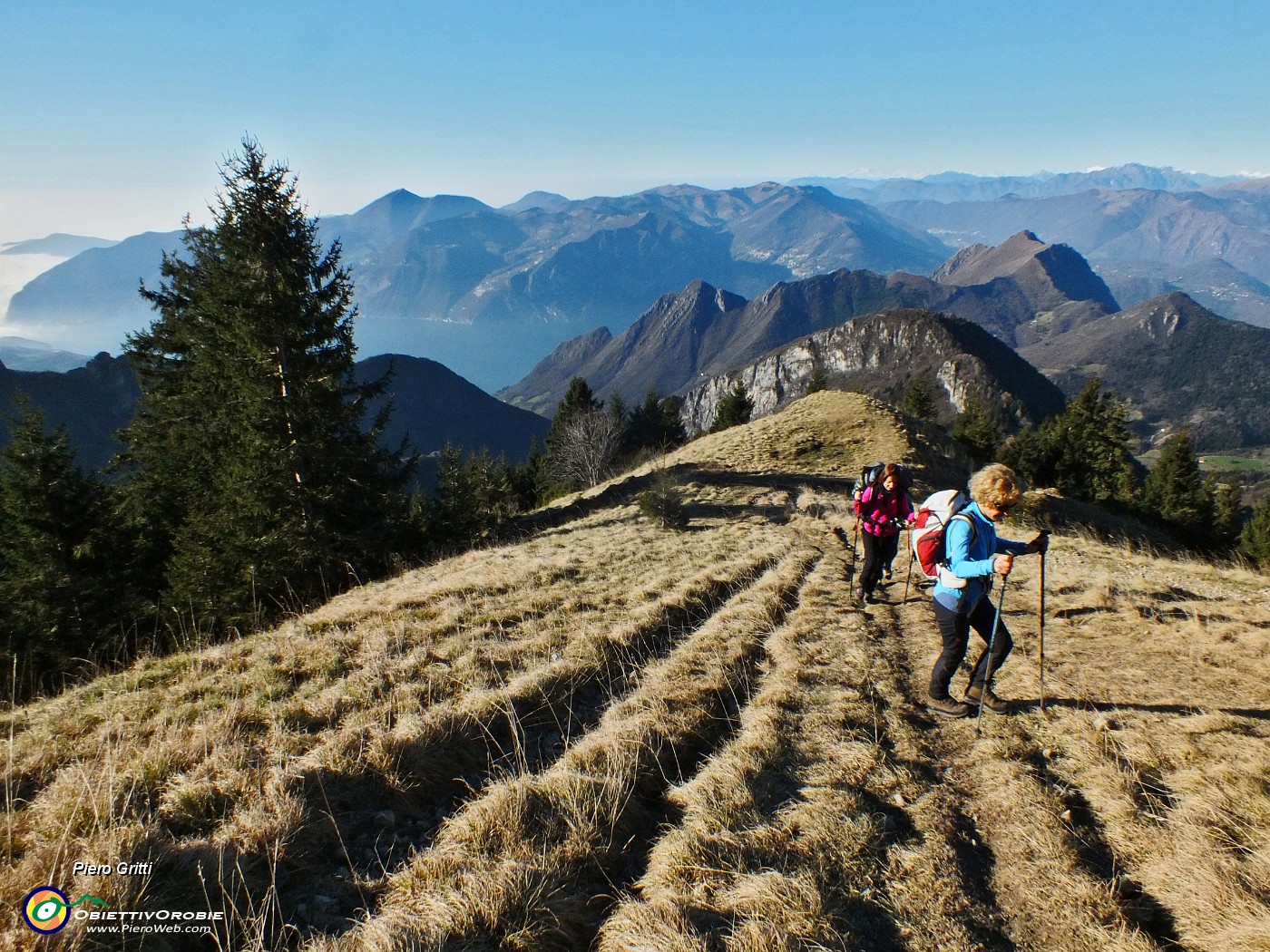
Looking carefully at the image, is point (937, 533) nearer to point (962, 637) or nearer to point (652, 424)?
point (962, 637)

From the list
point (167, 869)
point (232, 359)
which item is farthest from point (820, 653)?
point (232, 359)

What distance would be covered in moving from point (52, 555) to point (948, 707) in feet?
77.3

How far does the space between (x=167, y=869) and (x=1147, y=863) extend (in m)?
5.58

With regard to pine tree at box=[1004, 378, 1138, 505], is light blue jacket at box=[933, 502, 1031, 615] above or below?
above

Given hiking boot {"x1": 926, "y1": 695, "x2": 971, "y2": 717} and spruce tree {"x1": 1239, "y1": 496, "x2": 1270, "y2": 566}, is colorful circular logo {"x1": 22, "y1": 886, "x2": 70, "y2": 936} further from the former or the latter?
spruce tree {"x1": 1239, "y1": 496, "x2": 1270, "y2": 566}

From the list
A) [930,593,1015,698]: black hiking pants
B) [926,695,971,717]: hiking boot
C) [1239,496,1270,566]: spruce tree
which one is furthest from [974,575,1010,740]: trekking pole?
[1239,496,1270,566]: spruce tree

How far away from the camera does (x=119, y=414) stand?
13375 centimetres

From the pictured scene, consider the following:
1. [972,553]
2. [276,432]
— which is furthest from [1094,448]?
[276,432]

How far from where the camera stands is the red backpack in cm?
518

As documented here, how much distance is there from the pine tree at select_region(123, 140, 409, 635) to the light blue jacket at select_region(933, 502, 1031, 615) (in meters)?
13.4

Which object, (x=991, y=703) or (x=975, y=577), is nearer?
(x=975, y=577)

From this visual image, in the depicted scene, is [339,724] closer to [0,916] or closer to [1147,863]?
[0,916]

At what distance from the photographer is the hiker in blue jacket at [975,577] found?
4965 mm

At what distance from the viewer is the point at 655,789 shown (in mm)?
4199
